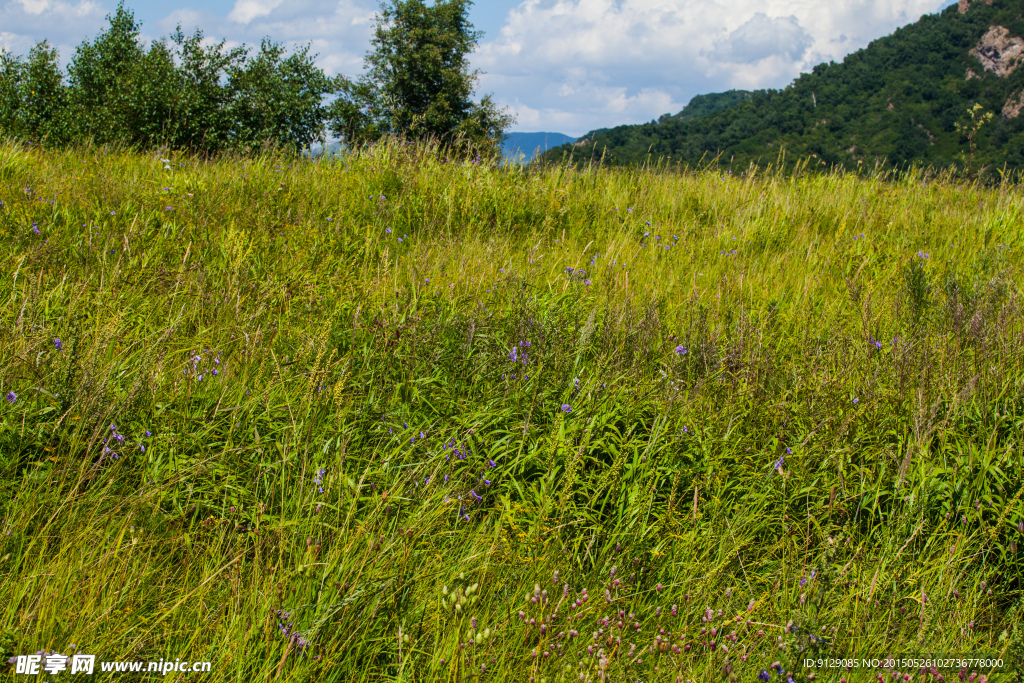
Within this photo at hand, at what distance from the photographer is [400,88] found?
36.7m

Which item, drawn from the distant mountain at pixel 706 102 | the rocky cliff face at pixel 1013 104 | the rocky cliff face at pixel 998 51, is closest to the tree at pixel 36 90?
the rocky cliff face at pixel 1013 104

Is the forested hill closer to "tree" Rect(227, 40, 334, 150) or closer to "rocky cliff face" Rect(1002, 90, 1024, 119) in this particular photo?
"rocky cliff face" Rect(1002, 90, 1024, 119)

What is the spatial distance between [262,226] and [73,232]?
108cm

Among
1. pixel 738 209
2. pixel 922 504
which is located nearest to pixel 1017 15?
pixel 738 209

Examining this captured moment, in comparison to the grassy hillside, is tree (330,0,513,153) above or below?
above

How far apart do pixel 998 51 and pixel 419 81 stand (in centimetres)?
5475

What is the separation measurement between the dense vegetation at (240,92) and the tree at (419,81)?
7 cm

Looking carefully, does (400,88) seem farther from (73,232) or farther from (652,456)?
(652,456)

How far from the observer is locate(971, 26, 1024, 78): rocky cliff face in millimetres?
48438

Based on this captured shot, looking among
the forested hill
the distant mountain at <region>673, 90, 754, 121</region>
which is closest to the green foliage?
the forested hill

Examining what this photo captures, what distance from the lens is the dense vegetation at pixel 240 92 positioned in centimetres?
2622

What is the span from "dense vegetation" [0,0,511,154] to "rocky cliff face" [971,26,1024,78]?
45314 millimetres

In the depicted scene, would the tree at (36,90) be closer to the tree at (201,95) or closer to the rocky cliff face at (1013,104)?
the tree at (201,95)

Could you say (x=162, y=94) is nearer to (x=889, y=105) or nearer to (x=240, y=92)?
(x=240, y=92)
